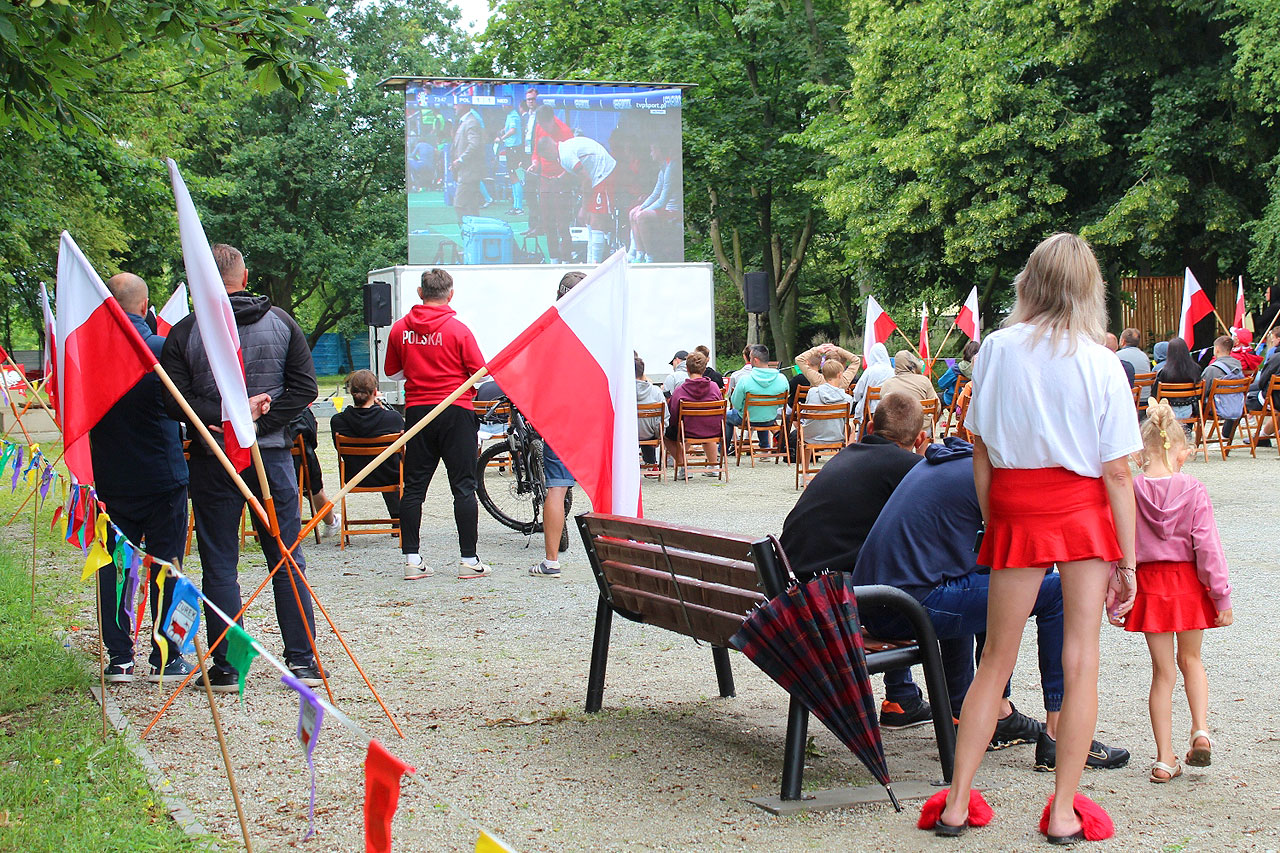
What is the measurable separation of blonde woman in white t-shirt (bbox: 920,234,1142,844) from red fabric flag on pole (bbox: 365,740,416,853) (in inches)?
82.2

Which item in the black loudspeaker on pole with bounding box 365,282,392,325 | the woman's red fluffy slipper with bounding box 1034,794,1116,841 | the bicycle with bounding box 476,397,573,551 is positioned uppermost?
the black loudspeaker on pole with bounding box 365,282,392,325

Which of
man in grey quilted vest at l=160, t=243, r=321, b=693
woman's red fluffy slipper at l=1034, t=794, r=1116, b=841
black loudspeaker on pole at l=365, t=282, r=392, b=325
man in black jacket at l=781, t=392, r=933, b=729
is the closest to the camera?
woman's red fluffy slipper at l=1034, t=794, r=1116, b=841

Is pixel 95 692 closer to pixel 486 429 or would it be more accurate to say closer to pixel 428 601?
pixel 428 601

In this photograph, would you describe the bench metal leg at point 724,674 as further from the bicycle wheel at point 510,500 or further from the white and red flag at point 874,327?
the white and red flag at point 874,327

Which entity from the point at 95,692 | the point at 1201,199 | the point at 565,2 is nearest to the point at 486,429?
the point at 95,692

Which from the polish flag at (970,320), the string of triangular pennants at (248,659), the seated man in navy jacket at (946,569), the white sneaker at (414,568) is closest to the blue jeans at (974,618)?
the seated man in navy jacket at (946,569)

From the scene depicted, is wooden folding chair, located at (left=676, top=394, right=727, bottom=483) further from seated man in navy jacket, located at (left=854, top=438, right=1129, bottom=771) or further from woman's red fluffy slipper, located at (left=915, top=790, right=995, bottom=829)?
woman's red fluffy slipper, located at (left=915, top=790, right=995, bottom=829)

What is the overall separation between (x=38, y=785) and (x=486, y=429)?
11.9m

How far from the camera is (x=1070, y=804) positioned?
3.71 meters

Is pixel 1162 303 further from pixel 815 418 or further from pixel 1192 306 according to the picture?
pixel 815 418

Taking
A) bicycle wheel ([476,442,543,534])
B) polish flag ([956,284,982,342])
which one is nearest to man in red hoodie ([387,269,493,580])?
bicycle wheel ([476,442,543,534])

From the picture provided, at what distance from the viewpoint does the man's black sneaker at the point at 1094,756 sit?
14.3 ft

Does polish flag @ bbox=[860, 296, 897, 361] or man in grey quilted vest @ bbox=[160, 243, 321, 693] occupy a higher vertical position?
polish flag @ bbox=[860, 296, 897, 361]

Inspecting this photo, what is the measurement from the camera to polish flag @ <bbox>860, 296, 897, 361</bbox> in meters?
15.8
